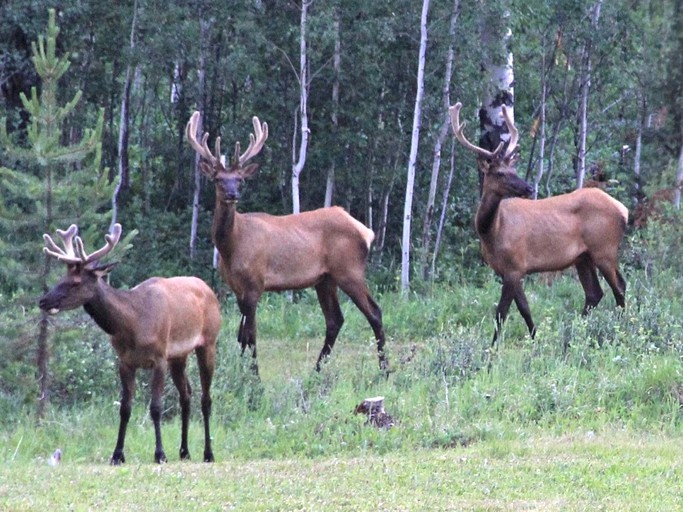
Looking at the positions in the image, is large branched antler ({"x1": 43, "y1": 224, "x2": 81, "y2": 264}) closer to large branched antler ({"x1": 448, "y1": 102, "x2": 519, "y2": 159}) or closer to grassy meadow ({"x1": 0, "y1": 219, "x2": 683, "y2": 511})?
grassy meadow ({"x1": 0, "y1": 219, "x2": 683, "y2": 511})

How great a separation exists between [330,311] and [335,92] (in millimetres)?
5528

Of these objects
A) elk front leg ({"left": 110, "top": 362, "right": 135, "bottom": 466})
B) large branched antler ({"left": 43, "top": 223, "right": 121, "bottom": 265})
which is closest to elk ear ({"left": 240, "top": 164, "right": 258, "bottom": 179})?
large branched antler ({"left": 43, "top": 223, "right": 121, "bottom": 265})

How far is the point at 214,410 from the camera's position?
39.0ft

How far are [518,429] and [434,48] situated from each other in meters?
8.94

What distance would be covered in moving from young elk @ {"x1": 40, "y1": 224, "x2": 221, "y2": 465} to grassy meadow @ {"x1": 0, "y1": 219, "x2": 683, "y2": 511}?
396 millimetres

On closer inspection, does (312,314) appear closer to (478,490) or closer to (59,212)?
(59,212)

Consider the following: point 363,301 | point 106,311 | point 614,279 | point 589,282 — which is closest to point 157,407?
point 106,311

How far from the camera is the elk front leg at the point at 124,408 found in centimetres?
1028

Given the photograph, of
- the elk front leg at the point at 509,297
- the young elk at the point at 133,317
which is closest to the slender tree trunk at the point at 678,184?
the elk front leg at the point at 509,297

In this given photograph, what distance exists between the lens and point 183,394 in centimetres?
Result: 1092

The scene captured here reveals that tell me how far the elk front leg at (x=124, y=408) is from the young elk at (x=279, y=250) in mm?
3285

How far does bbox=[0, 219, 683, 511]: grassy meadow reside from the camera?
28.7 feet

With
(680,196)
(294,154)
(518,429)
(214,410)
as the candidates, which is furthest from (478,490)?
(680,196)

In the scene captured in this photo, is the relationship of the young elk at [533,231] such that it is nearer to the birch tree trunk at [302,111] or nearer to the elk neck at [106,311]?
the birch tree trunk at [302,111]
